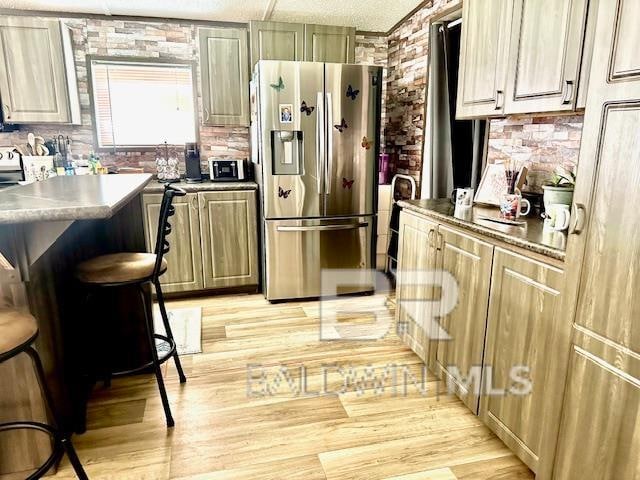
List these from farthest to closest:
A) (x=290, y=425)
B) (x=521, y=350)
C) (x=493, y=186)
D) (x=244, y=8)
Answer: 1. (x=244, y=8)
2. (x=493, y=186)
3. (x=290, y=425)
4. (x=521, y=350)

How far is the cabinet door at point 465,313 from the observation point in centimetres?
192

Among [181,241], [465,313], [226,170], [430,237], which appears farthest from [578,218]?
[226,170]

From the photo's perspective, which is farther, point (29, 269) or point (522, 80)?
point (522, 80)

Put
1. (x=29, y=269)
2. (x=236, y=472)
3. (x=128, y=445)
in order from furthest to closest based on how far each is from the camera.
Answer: (x=128, y=445)
(x=236, y=472)
(x=29, y=269)

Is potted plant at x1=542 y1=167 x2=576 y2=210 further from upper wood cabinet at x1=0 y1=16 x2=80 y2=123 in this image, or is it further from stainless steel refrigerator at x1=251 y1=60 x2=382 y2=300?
upper wood cabinet at x1=0 y1=16 x2=80 y2=123

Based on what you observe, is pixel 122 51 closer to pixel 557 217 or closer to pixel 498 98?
pixel 498 98

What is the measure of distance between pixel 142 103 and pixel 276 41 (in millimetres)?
1357

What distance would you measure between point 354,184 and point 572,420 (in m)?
2.45

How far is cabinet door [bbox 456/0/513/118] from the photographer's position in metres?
2.11

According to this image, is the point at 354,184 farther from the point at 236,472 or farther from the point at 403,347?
the point at 236,472

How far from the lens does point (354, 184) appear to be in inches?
139

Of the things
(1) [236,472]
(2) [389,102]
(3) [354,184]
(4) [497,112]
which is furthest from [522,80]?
(2) [389,102]

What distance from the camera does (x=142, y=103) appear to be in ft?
12.7

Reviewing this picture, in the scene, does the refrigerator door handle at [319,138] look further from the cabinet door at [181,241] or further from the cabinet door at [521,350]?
the cabinet door at [521,350]
